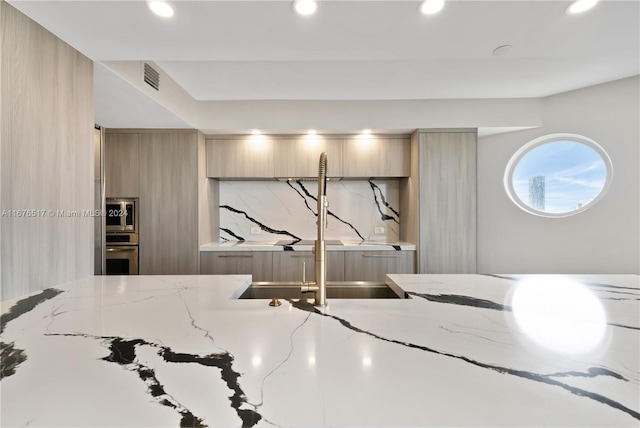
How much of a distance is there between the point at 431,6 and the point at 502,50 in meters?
0.59

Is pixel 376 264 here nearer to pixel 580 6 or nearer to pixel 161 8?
pixel 580 6

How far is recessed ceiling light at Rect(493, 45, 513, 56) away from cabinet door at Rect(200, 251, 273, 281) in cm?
247

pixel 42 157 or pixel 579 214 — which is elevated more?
pixel 42 157

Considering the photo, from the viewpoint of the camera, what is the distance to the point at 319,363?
0.63 metres

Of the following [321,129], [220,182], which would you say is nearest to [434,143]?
[321,129]

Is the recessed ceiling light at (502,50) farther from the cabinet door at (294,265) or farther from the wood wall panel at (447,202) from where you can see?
the cabinet door at (294,265)

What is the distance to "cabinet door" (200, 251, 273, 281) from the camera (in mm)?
3076

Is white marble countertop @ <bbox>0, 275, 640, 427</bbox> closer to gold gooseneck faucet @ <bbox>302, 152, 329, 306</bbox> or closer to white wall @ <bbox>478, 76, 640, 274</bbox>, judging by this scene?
gold gooseneck faucet @ <bbox>302, 152, 329, 306</bbox>

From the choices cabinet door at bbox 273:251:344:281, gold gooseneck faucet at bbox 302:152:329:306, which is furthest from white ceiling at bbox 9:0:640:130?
cabinet door at bbox 273:251:344:281

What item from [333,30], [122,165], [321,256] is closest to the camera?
[321,256]

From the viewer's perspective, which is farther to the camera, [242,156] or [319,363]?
[242,156]

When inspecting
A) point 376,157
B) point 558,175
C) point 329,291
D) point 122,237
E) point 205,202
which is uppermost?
point 376,157

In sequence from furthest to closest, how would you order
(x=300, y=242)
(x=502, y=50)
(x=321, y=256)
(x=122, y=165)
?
(x=300, y=242) < (x=122, y=165) < (x=502, y=50) < (x=321, y=256)

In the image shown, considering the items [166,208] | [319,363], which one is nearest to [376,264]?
[166,208]
